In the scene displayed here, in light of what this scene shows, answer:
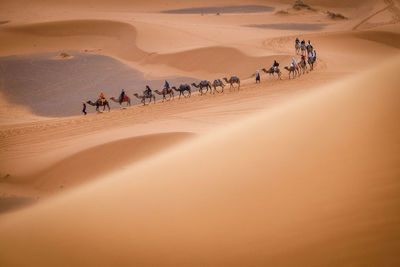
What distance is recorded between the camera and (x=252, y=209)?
377 centimetres

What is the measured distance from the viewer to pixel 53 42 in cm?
3709

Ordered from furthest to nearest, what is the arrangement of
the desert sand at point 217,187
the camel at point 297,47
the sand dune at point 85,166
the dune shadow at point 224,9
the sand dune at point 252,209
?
1. the dune shadow at point 224,9
2. the camel at point 297,47
3. the sand dune at point 85,166
4. the desert sand at point 217,187
5. the sand dune at point 252,209

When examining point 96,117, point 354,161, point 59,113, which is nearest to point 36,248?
point 354,161

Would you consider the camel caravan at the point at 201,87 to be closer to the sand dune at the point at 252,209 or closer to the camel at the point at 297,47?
the camel at the point at 297,47

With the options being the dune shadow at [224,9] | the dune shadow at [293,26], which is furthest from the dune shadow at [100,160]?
the dune shadow at [224,9]

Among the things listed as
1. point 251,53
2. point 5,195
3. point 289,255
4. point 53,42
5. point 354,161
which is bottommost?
point 5,195

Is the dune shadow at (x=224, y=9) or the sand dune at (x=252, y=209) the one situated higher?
the dune shadow at (x=224, y=9)

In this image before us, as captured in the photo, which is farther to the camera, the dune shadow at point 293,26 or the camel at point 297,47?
the dune shadow at point 293,26

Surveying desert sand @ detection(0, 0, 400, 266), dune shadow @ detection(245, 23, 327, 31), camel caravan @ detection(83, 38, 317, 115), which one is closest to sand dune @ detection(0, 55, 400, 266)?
desert sand @ detection(0, 0, 400, 266)

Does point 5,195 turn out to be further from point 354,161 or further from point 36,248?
point 354,161

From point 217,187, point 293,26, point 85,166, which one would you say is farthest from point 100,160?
point 293,26

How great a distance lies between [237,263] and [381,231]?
4.13 ft

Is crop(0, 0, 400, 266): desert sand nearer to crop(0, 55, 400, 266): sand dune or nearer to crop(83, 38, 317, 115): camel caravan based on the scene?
crop(0, 55, 400, 266): sand dune

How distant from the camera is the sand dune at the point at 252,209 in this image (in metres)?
3.07
